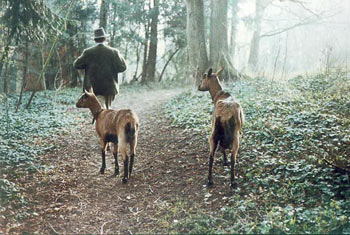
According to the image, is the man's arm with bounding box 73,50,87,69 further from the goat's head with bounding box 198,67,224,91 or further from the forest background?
the goat's head with bounding box 198,67,224,91

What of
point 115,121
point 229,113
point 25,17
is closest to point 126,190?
point 115,121

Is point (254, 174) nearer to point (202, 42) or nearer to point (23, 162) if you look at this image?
point (23, 162)

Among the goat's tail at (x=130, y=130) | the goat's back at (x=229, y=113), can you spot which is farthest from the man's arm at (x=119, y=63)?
the goat's back at (x=229, y=113)

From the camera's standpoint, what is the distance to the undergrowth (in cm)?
409

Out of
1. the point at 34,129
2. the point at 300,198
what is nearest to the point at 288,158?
the point at 300,198

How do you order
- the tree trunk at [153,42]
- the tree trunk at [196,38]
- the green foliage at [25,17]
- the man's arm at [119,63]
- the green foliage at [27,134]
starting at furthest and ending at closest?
1. the tree trunk at [153,42]
2. the tree trunk at [196,38]
3. the man's arm at [119,63]
4. the green foliage at [25,17]
5. the green foliage at [27,134]

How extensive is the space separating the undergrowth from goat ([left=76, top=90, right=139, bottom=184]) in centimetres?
195

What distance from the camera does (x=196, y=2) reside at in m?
14.3

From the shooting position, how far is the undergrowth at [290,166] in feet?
13.4

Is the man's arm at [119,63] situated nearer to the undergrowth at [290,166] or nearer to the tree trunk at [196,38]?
the undergrowth at [290,166]

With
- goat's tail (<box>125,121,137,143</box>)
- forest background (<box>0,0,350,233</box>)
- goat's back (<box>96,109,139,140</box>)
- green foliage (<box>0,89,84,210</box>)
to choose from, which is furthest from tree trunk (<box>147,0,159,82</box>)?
goat's tail (<box>125,121,137,143</box>)

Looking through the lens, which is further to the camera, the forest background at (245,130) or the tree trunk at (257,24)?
the tree trunk at (257,24)

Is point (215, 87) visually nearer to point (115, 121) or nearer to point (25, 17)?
point (115, 121)

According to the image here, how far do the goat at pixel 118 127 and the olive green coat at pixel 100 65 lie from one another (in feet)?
3.81
